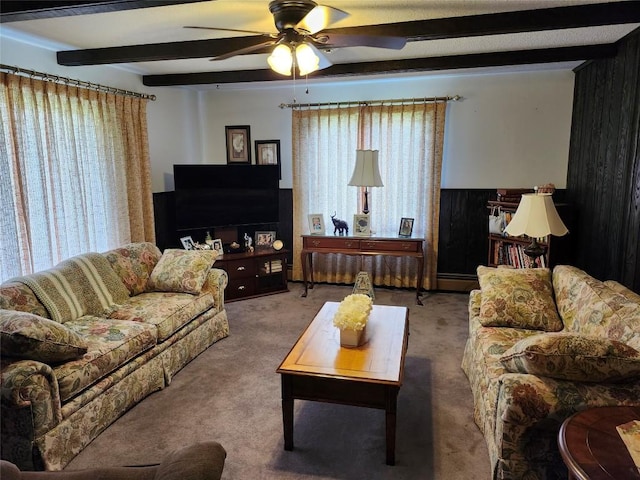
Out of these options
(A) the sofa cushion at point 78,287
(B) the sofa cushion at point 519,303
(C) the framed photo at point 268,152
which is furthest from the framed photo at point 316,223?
(B) the sofa cushion at point 519,303

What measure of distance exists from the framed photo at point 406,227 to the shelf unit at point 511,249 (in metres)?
0.87

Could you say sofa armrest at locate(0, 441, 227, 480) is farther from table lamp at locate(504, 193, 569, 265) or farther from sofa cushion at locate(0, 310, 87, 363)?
table lamp at locate(504, 193, 569, 265)

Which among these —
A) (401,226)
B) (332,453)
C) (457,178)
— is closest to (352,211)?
(401,226)

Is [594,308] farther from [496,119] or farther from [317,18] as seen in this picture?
[496,119]

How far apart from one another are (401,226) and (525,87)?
202 cm

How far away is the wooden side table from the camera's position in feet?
4.19

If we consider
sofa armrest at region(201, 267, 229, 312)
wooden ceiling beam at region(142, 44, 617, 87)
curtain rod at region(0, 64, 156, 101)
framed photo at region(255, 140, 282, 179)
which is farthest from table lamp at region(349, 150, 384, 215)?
curtain rod at region(0, 64, 156, 101)

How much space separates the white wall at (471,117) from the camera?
4691mm

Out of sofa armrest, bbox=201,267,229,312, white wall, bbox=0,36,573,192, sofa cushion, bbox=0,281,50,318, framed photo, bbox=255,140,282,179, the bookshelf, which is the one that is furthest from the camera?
framed photo, bbox=255,140,282,179

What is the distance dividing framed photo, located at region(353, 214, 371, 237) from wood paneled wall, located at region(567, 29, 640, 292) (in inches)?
84.5

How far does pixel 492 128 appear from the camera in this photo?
4879 mm

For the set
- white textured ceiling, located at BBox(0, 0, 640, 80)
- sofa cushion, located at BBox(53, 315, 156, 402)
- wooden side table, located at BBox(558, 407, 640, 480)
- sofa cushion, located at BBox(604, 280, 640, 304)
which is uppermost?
white textured ceiling, located at BBox(0, 0, 640, 80)

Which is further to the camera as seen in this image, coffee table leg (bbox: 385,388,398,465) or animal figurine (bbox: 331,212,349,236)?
animal figurine (bbox: 331,212,349,236)

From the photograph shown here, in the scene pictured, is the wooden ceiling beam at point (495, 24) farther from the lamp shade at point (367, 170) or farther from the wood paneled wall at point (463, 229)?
the wood paneled wall at point (463, 229)
